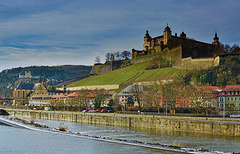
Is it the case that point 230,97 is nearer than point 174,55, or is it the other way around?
point 230,97

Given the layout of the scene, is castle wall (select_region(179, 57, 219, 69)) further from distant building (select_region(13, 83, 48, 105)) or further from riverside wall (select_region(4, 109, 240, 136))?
distant building (select_region(13, 83, 48, 105))

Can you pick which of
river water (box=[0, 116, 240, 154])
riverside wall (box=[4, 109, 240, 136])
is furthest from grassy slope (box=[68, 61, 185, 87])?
river water (box=[0, 116, 240, 154])

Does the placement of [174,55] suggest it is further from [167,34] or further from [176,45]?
[167,34]

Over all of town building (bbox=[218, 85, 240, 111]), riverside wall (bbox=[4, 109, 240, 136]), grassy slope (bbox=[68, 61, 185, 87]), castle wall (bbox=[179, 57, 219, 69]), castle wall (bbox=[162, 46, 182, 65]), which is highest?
castle wall (bbox=[162, 46, 182, 65])

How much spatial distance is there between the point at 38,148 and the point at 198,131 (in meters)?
22.7

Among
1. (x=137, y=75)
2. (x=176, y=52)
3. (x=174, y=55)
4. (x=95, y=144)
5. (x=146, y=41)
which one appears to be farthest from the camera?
(x=146, y=41)

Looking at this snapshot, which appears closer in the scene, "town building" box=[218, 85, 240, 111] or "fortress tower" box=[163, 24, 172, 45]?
"town building" box=[218, 85, 240, 111]

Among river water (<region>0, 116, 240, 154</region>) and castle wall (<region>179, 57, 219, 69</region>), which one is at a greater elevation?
castle wall (<region>179, 57, 219, 69</region>)

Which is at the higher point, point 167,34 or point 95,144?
point 167,34

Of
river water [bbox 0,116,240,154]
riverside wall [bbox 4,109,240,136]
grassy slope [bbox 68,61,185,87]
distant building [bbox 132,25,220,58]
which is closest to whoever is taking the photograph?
river water [bbox 0,116,240,154]

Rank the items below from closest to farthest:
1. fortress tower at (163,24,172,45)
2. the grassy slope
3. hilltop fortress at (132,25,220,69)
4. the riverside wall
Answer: the riverside wall < hilltop fortress at (132,25,220,69) < the grassy slope < fortress tower at (163,24,172,45)

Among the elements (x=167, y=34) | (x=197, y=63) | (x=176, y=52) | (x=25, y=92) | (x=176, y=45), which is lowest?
(x=25, y=92)

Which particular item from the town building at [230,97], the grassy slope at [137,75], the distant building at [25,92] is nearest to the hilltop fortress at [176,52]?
the grassy slope at [137,75]

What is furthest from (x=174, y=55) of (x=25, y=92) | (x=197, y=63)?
(x=25, y=92)
